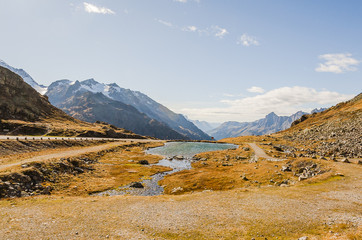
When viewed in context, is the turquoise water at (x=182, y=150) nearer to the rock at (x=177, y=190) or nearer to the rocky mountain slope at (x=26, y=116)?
the rocky mountain slope at (x=26, y=116)

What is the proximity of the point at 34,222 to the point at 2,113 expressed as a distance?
159m

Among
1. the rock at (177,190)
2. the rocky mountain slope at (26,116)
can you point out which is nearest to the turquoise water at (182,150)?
the rocky mountain slope at (26,116)

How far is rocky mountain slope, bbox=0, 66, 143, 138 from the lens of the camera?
4768 inches

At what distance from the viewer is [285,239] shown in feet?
61.1

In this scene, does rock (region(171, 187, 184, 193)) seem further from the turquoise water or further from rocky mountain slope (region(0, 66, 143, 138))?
rocky mountain slope (region(0, 66, 143, 138))

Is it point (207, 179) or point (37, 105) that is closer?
Result: point (207, 179)

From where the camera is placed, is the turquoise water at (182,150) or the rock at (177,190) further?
the turquoise water at (182,150)

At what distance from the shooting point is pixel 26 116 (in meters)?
153

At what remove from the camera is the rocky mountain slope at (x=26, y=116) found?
397ft

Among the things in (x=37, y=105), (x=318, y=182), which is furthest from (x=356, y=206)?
(x=37, y=105)

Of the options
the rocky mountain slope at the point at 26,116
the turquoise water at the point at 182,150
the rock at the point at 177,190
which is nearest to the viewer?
the rock at the point at 177,190

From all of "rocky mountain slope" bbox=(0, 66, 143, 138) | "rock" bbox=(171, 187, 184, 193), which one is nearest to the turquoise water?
"rocky mountain slope" bbox=(0, 66, 143, 138)

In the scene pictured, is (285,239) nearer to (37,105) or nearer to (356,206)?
(356,206)

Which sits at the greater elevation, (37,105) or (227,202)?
(37,105)
